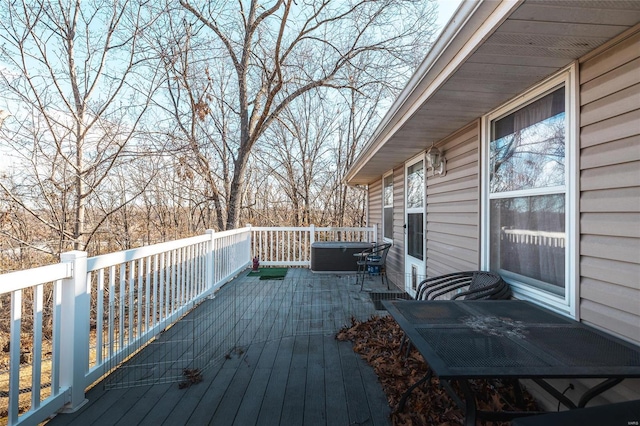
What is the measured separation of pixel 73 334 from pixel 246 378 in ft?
3.72

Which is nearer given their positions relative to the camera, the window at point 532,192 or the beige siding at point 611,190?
the beige siding at point 611,190

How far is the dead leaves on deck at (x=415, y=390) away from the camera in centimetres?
187

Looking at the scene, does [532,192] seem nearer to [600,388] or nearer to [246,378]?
[600,388]

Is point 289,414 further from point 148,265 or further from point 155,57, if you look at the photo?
point 155,57

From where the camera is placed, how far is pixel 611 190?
1659 mm

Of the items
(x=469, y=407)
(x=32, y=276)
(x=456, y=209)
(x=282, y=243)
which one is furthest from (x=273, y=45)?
(x=469, y=407)

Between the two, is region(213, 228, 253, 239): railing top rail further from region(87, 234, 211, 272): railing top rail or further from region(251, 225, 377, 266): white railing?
region(87, 234, 211, 272): railing top rail

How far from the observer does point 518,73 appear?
207cm

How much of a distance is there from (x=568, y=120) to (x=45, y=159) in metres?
6.71

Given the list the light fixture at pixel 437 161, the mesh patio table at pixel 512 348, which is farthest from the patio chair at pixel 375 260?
the mesh patio table at pixel 512 348

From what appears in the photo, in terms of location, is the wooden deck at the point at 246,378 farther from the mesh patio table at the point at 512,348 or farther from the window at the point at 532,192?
the window at the point at 532,192

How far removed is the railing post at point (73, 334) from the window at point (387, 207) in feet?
17.0

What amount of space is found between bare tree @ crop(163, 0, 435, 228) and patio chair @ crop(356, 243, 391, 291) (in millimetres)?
3769

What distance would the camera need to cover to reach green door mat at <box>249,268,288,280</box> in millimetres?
6352
